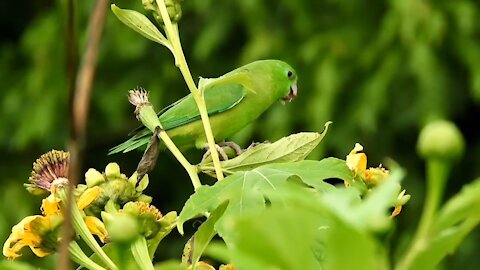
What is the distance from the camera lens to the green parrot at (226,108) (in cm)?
134

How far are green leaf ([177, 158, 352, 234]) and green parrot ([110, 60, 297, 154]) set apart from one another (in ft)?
1.84

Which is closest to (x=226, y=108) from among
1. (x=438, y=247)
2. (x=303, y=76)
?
(x=438, y=247)

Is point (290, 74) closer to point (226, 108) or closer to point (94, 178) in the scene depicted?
point (226, 108)

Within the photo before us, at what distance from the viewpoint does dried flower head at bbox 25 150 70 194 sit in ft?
2.22

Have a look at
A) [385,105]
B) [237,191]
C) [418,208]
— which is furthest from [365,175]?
[418,208]

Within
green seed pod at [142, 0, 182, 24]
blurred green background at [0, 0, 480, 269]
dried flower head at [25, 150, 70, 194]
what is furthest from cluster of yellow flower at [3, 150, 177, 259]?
blurred green background at [0, 0, 480, 269]

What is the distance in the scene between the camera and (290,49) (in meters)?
3.69

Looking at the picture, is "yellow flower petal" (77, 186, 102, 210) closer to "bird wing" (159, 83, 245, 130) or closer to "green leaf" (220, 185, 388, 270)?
"green leaf" (220, 185, 388, 270)

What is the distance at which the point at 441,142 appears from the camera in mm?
355

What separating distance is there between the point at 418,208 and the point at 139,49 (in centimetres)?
120

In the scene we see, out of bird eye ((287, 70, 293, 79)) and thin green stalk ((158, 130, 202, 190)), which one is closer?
thin green stalk ((158, 130, 202, 190))

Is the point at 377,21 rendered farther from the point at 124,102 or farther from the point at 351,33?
the point at 124,102

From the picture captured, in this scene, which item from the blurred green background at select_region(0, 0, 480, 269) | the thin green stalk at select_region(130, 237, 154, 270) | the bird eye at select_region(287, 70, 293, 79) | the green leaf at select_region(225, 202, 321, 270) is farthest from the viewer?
the blurred green background at select_region(0, 0, 480, 269)

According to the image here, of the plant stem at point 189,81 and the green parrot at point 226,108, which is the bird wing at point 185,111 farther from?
the plant stem at point 189,81
